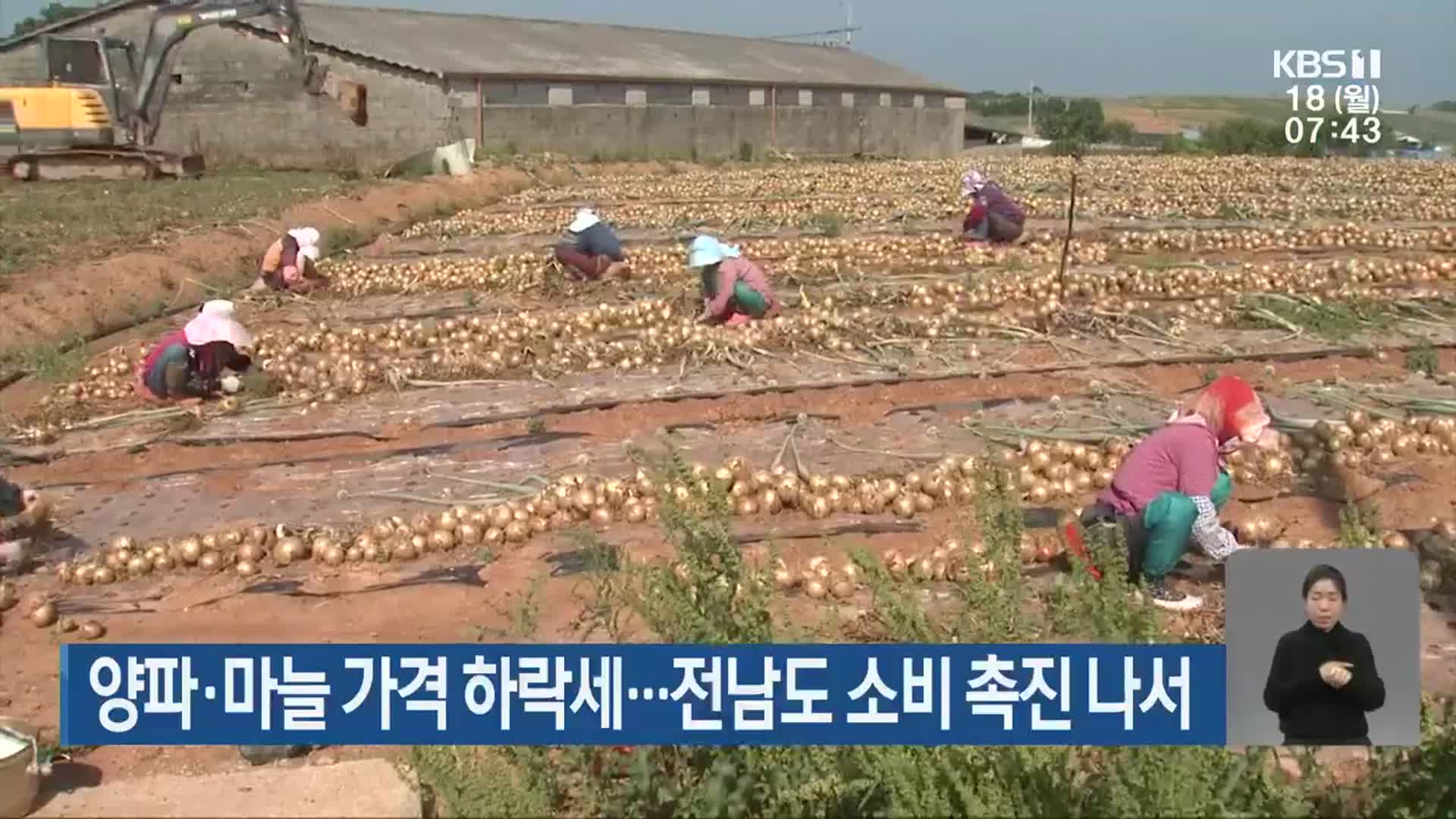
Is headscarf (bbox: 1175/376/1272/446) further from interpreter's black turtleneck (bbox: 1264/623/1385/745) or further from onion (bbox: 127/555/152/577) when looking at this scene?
onion (bbox: 127/555/152/577)

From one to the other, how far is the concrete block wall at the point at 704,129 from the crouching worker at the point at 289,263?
17729mm

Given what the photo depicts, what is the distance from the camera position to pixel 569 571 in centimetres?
545

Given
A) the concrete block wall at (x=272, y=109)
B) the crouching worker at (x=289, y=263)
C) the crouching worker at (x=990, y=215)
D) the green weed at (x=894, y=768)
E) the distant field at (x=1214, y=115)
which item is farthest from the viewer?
the distant field at (x=1214, y=115)

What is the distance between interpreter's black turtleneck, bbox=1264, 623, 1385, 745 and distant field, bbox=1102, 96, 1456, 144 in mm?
36274

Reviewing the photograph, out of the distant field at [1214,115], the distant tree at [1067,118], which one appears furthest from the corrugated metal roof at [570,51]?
the distant field at [1214,115]

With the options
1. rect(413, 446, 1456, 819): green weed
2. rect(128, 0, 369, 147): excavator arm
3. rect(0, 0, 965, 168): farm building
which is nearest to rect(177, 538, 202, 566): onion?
rect(413, 446, 1456, 819): green weed

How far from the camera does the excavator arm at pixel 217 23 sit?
21.0 metres

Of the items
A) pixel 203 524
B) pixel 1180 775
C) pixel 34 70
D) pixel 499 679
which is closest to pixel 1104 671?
pixel 1180 775

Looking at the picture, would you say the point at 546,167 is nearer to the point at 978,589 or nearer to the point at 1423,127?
the point at 978,589

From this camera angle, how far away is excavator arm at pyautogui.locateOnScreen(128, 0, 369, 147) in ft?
69.1

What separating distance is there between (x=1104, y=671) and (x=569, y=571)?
2846 mm

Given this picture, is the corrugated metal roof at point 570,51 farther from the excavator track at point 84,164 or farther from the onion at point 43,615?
the onion at point 43,615

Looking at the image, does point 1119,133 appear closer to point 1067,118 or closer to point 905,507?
point 1067,118
